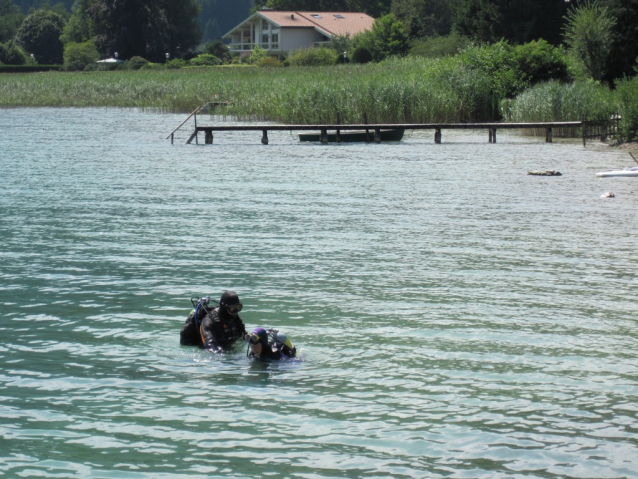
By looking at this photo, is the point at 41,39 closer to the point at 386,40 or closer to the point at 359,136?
the point at 386,40

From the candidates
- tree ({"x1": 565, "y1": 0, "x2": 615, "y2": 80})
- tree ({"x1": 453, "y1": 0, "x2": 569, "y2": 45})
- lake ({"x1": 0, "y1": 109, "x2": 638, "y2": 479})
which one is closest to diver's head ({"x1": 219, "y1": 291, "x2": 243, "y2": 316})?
lake ({"x1": 0, "y1": 109, "x2": 638, "y2": 479})

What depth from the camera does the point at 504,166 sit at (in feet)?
104

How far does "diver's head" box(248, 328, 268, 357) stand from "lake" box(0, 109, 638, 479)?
298 millimetres

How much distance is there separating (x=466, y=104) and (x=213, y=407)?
127 feet

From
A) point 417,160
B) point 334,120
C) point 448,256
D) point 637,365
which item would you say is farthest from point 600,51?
point 637,365

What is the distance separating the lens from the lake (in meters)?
8.31

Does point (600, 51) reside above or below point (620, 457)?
above

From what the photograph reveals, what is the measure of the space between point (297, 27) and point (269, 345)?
111 meters

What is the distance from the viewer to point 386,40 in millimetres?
90000

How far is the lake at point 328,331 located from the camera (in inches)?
327

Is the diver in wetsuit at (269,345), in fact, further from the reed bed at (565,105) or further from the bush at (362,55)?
the bush at (362,55)

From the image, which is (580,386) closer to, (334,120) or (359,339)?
(359,339)

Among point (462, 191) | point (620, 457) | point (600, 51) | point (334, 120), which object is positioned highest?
point (600, 51)

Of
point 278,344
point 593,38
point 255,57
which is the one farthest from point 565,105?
point 255,57
